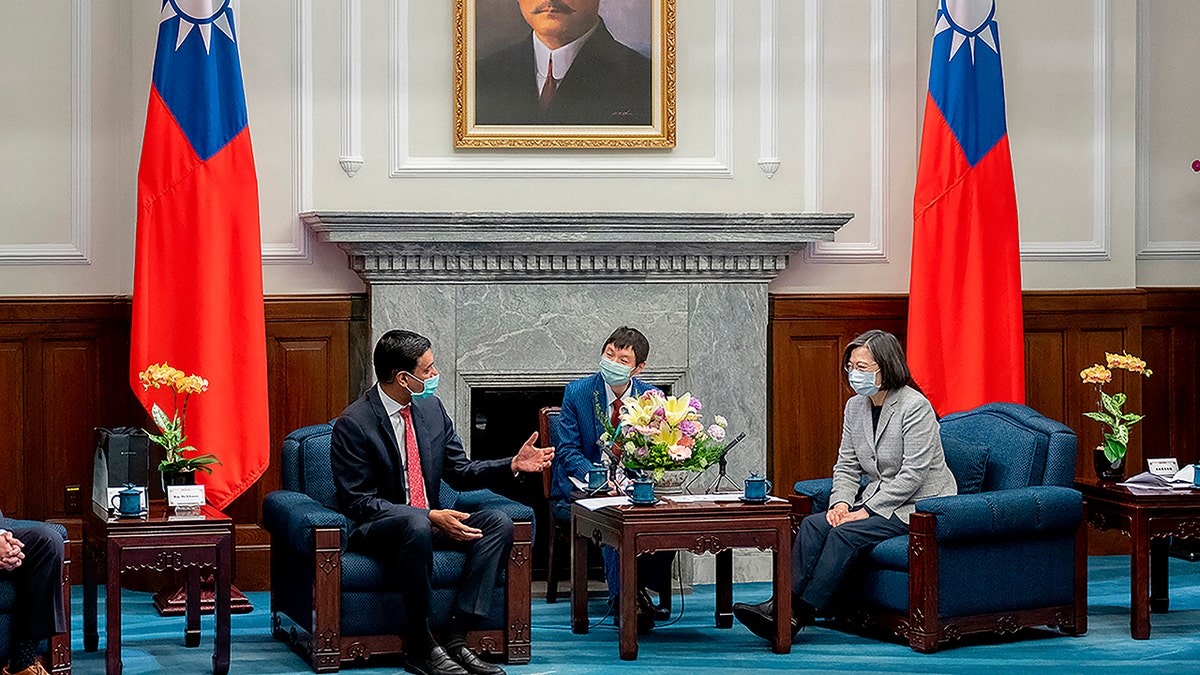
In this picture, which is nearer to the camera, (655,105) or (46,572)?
(46,572)

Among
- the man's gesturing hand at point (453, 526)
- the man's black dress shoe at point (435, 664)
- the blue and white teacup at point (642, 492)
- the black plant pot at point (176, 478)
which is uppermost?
the black plant pot at point (176, 478)

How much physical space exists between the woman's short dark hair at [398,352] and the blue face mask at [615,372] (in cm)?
101

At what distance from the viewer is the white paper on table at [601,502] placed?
19.1 ft

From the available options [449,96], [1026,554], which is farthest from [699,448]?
[449,96]

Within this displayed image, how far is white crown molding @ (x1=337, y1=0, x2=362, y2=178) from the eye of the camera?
7.31 m

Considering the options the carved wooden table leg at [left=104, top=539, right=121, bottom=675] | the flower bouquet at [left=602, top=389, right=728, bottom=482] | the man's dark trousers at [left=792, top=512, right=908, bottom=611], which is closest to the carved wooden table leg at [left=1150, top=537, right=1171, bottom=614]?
the man's dark trousers at [left=792, top=512, right=908, bottom=611]

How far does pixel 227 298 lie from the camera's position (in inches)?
267

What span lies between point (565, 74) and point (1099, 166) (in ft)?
9.16

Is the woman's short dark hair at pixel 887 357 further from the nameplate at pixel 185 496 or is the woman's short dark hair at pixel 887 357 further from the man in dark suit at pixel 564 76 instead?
the nameplate at pixel 185 496

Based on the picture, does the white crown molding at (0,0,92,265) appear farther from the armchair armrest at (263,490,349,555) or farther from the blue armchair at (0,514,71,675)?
the blue armchair at (0,514,71,675)

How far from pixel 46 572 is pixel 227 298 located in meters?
1.99

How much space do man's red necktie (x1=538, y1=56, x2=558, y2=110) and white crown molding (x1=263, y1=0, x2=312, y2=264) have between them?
111cm

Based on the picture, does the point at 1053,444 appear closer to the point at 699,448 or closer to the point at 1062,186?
the point at 699,448

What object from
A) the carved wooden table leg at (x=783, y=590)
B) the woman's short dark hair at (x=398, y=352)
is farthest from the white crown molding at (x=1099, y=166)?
→ the woman's short dark hair at (x=398, y=352)
